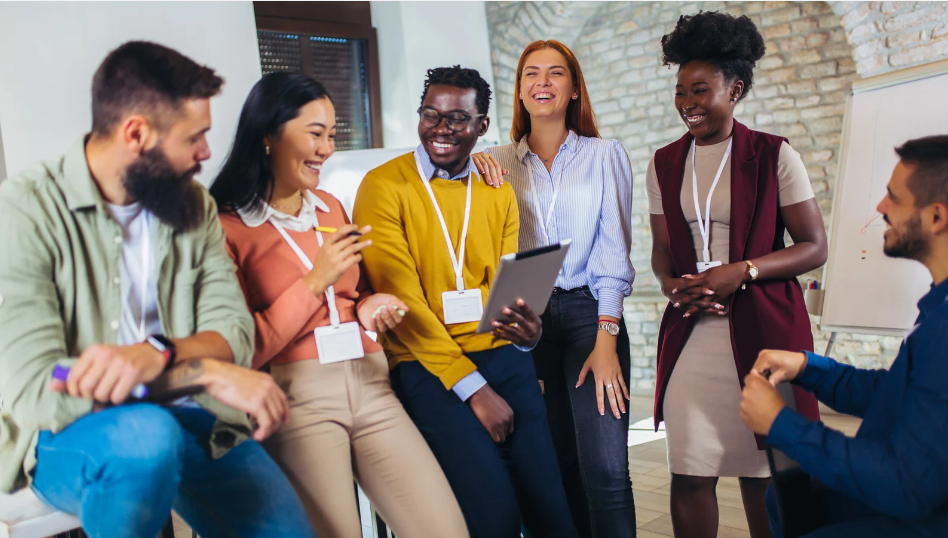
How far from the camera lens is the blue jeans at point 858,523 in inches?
55.7

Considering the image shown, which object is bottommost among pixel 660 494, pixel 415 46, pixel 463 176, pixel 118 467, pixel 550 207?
pixel 660 494

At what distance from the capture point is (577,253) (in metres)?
2.20

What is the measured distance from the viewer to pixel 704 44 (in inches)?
84.3

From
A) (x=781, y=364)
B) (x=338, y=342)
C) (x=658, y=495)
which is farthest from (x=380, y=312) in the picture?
(x=658, y=495)

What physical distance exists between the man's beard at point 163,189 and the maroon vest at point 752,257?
1.46m

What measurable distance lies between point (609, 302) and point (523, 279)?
1.86ft

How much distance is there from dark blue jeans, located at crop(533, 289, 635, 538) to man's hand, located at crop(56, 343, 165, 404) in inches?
49.6

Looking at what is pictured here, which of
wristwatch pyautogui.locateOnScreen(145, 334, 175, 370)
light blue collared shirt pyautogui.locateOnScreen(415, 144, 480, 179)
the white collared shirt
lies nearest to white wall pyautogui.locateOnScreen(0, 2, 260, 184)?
the white collared shirt

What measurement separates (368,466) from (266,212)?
619 millimetres

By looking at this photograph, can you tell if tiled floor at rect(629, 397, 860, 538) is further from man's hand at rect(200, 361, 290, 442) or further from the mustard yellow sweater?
man's hand at rect(200, 361, 290, 442)

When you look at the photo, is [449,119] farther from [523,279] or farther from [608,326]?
[608,326]

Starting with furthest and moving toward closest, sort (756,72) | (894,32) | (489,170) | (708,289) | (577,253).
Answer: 1. (756,72)
2. (894,32)
3. (577,253)
4. (708,289)
5. (489,170)

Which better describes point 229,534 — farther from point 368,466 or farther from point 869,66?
point 869,66

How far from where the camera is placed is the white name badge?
5.98 feet
